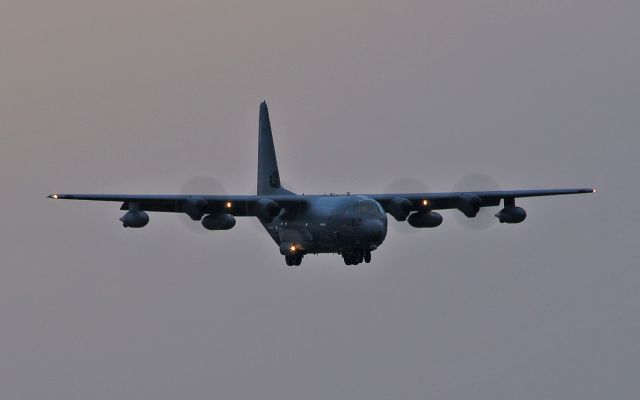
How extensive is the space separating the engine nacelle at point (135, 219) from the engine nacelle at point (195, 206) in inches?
113

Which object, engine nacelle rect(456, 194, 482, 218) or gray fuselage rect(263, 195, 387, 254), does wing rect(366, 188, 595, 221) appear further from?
gray fuselage rect(263, 195, 387, 254)

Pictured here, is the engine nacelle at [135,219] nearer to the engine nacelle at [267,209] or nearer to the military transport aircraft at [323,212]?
the military transport aircraft at [323,212]

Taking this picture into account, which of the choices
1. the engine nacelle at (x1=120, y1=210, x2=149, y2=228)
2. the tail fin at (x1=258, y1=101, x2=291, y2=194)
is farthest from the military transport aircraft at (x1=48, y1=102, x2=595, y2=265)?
the tail fin at (x1=258, y1=101, x2=291, y2=194)

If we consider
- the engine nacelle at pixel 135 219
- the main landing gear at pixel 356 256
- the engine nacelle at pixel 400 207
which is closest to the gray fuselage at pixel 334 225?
the main landing gear at pixel 356 256

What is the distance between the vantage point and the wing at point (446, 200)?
80.6 m

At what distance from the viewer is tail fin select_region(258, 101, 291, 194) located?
88250 millimetres

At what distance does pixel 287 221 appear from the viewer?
79812mm

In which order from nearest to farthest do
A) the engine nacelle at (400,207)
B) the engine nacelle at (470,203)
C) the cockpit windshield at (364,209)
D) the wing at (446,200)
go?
1. the cockpit windshield at (364,209)
2. the engine nacelle at (400,207)
3. the wing at (446,200)
4. the engine nacelle at (470,203)

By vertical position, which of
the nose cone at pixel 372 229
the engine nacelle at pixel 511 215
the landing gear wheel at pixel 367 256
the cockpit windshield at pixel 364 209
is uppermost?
the engine nacelle at pixel 511 215

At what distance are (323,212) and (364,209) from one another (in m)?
2.63

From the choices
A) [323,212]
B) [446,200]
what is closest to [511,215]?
[446,200]

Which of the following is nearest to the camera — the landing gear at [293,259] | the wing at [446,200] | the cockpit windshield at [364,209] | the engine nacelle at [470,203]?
the cockpit windshield at [364,209]

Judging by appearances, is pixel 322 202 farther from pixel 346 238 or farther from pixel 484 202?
pixel 484 202

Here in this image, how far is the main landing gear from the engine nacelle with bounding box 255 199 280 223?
399 centimetres
